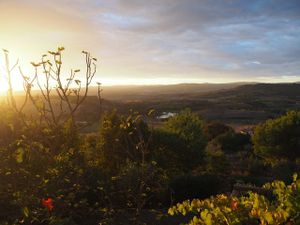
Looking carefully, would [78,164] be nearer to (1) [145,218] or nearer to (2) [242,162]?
(1) [145,218]

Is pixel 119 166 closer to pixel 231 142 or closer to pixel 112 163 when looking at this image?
pixel 112 163

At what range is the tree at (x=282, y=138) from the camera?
1129 inches

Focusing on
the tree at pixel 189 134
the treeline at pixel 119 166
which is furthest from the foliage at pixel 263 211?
the tree at pixel 189 134

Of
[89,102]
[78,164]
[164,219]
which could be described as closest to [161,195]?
[164,219]

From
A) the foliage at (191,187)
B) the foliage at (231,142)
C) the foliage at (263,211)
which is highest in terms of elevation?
the foliage at (263,211)

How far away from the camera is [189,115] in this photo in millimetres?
28172

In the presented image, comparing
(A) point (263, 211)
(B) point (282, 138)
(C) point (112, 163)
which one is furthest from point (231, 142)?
(A) point (263, 211)

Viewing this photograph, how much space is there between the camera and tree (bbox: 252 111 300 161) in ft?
94.1

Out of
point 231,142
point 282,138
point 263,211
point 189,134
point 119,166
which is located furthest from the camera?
point 231,142

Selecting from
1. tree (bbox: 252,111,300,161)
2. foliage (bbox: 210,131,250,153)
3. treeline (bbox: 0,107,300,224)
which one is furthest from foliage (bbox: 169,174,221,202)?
foliage (bbox: 210,131,250,153)

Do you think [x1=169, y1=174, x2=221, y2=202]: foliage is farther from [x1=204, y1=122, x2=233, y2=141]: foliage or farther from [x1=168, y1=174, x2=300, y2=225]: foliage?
[x1=204, y1=122, x2=233, y2=141]: foliage

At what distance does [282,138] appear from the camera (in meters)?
28.8

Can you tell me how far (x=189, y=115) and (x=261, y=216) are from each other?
2436cm

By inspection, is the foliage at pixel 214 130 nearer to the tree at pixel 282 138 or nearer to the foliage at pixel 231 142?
the foliage at pixel 231 142
